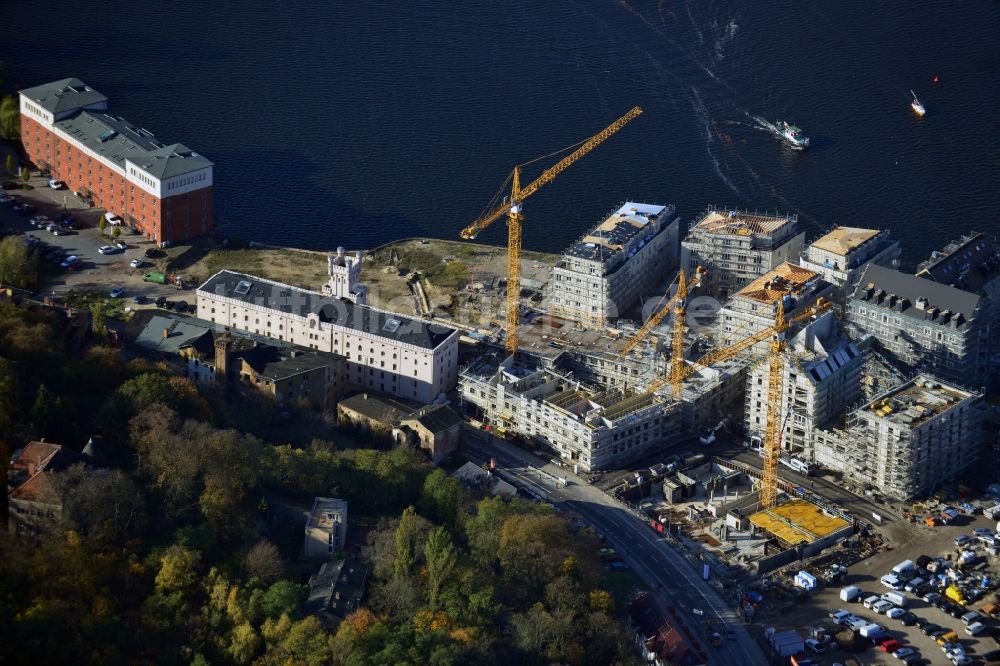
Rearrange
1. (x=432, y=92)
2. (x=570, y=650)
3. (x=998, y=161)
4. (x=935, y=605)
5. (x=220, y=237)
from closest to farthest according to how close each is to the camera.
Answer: (x=570, y=650) < (x=935, y=605) < (x=220, y=237) < (x=998, y=161) < (x=432, y=92)

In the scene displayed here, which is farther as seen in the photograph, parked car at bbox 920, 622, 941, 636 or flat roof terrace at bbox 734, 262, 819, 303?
flat roof terrace at bbox 734, 262, 819, 303

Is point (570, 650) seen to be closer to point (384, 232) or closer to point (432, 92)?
point (384, 232)

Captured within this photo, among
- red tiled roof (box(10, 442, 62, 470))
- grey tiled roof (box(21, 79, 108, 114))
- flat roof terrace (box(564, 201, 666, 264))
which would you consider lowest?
red tiled roof (box(10, 442, 62, 470))

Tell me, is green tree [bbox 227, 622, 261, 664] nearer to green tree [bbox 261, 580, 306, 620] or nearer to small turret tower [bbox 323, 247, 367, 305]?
green tree [bbox 261, 580, 306, 620]

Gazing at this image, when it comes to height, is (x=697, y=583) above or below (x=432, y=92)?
below

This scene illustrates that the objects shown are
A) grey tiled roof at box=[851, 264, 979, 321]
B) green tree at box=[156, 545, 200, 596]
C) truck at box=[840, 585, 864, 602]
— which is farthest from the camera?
grey tiled roof at box=[851, 264, 979, 321]

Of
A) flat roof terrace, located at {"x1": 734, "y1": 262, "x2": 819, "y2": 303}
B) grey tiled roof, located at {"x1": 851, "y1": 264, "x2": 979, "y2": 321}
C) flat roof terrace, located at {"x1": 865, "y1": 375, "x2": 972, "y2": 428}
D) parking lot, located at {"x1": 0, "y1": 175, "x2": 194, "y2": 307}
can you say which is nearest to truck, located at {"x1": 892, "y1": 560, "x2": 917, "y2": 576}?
flat roof terrace, located at {"x1": 865, "y1": 375, "x2": 972, "y2": 428}

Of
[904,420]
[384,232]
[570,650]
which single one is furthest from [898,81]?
[570,650]
